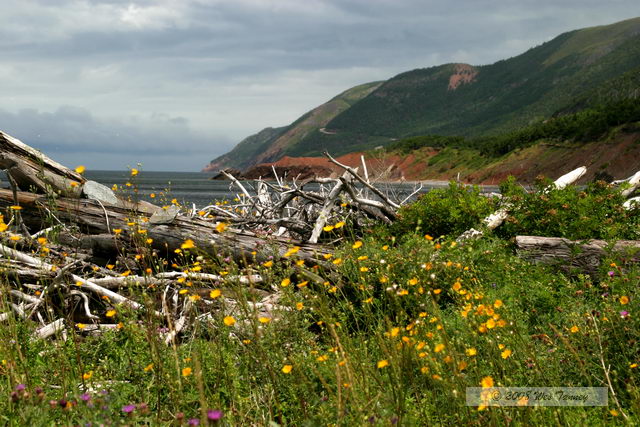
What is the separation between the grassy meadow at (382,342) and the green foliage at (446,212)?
1.2 inches

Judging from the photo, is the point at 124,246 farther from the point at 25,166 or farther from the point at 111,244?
the point at 25,166

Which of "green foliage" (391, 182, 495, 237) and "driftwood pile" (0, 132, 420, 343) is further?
"green foliage" (391, 182, 495, 237)

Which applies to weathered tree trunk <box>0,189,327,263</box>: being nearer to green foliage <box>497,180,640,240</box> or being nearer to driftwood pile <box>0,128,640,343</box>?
driftwood pile <box>0,128,640,343</box>

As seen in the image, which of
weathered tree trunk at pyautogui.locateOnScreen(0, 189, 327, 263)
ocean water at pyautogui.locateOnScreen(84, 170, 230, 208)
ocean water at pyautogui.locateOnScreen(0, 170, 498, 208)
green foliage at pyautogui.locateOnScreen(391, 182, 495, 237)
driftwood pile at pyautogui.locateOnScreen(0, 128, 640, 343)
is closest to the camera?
driftwood pile at pyautogui.locateOnScreen(0, 128, 640, 343)

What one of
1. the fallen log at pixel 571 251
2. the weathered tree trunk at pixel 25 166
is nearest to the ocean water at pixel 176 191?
the weathered tree trunk at pixel 25 166

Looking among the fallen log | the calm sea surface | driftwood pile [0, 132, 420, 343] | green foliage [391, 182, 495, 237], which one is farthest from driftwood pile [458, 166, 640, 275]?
driftwood pile [0, 132, 420, 343]

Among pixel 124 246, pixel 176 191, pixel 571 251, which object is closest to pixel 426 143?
pixel 176 191

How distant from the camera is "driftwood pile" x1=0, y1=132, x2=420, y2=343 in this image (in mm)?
5223

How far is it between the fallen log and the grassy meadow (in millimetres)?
127

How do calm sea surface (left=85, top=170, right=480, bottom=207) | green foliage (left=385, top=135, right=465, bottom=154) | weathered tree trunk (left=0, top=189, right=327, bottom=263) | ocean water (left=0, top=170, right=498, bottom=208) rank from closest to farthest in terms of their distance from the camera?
1. weathered tree trunk (left=0, top=189, right=327, bottom=263)
2. ocean water (left=0, top=170, right=498, bottom=208)
3. calm sea surface (left=85, top=170, right=480, bottom=207)
4. green foliage (left=385, top=135, right=465, bottom=154)

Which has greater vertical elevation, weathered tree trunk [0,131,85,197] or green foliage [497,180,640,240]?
weathered tree trunk [0,131,85,197]

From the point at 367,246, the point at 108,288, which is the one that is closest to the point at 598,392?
the point at 367,246

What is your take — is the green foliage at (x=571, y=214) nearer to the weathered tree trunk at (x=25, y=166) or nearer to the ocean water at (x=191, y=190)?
the ocean water at (x=191, y=190)

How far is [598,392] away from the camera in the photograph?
11.1 ft
